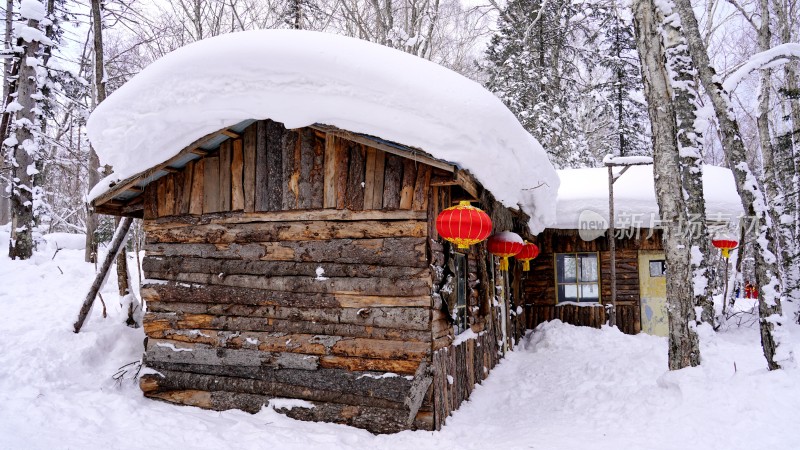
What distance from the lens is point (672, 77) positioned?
7.44m

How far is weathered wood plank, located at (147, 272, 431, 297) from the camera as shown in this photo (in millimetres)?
6164

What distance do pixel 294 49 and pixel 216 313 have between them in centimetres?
364

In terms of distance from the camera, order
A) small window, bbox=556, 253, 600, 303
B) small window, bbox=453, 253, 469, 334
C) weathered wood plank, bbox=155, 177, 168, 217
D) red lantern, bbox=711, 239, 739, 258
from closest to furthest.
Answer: weathered wood plank, bbox=155, 177, 168, 217 → small window, bbox=453, 253, 469, 334 → red lantern, bbox=711, 239, 739, 258 → small window, bbox=556, 253, 600, 303

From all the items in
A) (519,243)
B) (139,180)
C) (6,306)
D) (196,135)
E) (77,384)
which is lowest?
(77,384)

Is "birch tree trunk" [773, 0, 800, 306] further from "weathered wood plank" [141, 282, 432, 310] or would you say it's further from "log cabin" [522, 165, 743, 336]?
"weathered wood plank" [141, 282, 432, 310]

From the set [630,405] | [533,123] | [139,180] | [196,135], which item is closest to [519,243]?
[630,405]

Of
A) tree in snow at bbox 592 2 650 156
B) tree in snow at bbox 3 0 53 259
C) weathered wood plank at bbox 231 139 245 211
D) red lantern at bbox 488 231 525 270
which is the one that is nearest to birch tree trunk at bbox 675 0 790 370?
red lantern at bbox 488 231 525 270

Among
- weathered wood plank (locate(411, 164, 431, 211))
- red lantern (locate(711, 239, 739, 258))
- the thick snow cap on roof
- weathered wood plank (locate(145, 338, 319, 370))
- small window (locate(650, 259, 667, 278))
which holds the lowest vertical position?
weathered wood plank (locate(145, 338, 319, 370))

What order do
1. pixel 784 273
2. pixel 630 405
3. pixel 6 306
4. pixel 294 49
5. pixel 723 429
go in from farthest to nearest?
pixel 784 273
pixel 6 306
pixel 630 405
pixel 294 49
pixel 723 429

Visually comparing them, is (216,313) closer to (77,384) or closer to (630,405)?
(77,384)

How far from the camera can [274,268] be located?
6.86 meters

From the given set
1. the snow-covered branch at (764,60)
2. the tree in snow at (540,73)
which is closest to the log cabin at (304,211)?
the snow-covered branch at (764,60)

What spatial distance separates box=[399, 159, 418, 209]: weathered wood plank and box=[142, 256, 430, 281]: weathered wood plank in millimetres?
780

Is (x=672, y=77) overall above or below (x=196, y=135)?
above
